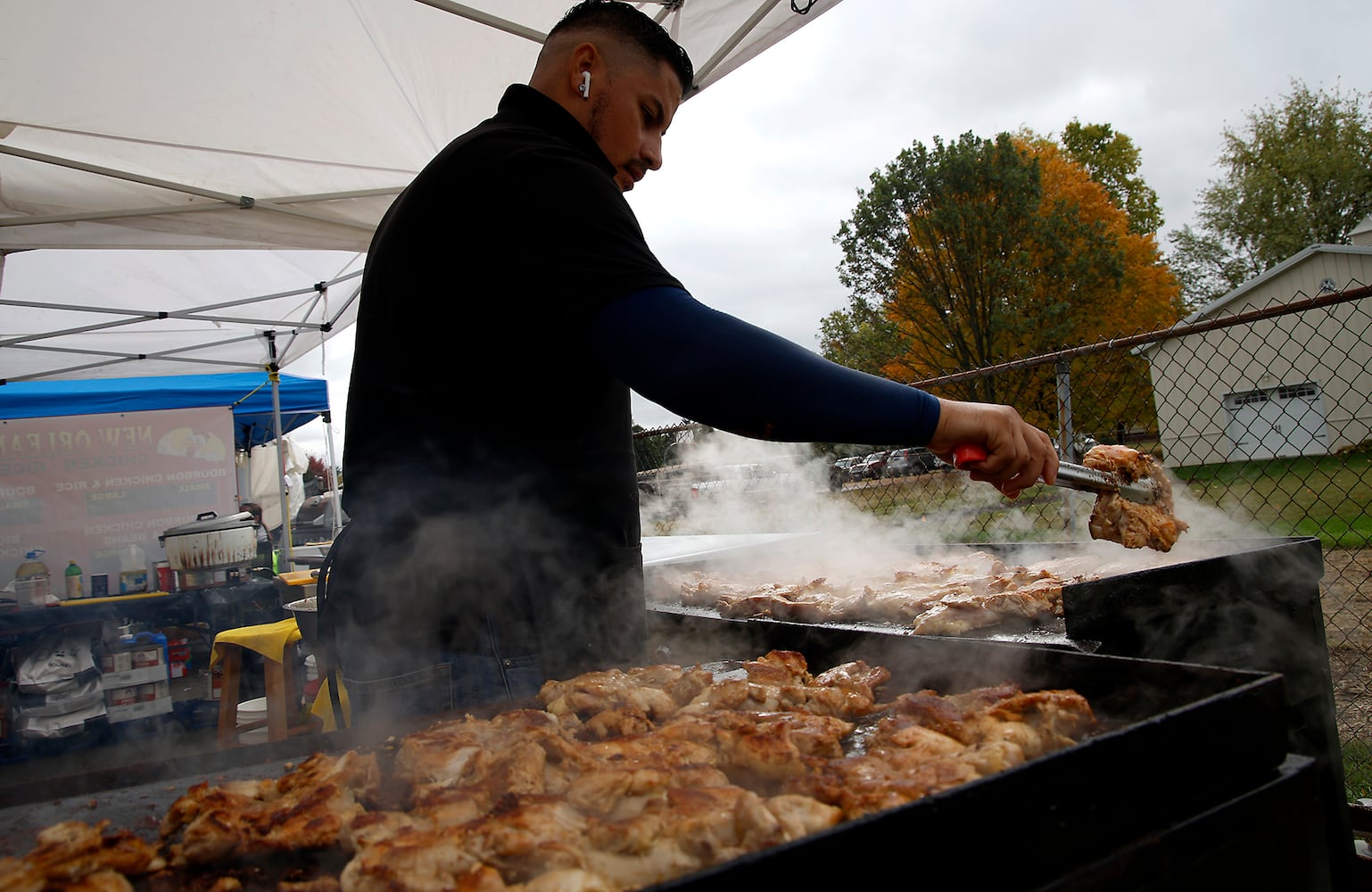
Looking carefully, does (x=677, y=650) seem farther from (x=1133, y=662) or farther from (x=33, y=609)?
(x=33, y=609)

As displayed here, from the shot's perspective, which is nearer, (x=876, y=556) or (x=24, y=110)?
(x=24, y=110)

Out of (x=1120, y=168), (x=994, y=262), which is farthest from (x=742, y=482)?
(x=1120, y=168)

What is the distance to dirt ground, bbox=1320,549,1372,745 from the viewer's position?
14.4 feet

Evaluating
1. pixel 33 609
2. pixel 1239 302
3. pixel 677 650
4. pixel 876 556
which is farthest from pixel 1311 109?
pixel 33 609

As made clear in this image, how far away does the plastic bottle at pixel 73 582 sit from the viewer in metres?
7.18

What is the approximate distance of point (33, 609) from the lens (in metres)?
6.33

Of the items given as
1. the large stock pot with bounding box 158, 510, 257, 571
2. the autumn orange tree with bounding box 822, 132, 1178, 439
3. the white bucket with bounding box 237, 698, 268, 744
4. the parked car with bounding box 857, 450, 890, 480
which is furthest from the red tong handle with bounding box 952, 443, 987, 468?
the autumn orange tree with bounding box 822, 132, 1178, 439

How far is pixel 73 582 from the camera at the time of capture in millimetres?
7195

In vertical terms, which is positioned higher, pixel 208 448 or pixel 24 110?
pixel 24 110

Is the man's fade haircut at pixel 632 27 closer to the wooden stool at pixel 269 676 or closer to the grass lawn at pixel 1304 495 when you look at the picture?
the wooden stool at pixel 269 676

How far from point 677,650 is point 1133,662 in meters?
1.65

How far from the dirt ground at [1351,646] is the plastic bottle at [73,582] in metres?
9.52

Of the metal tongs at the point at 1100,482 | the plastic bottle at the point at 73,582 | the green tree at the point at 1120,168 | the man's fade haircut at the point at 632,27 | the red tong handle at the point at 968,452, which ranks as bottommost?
the plastic bottle at the point at 73,582

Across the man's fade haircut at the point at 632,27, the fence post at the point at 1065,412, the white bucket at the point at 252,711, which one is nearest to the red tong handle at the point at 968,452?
the man's fade haircut at the point at 632,27
